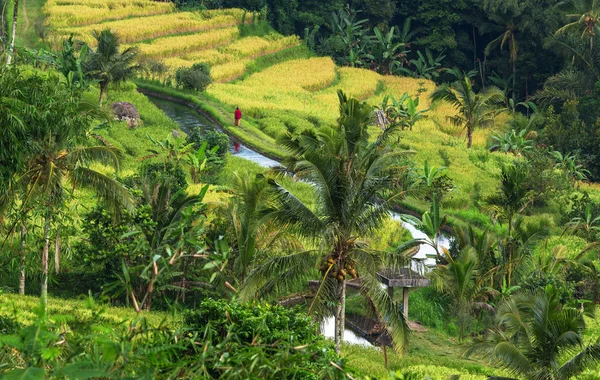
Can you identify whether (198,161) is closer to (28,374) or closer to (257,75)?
(28,374)

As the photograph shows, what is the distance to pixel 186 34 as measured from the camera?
58250mm

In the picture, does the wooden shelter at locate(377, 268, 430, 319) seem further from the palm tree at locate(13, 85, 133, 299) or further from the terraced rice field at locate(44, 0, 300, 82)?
the terraced rice field at locate(44, 0, 300, 82)

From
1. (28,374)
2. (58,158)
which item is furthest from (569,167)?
(28,374)

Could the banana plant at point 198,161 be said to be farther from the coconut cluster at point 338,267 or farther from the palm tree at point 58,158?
the coconut cluster at point 338,267

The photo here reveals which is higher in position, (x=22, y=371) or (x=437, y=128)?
(x=22, y=371)

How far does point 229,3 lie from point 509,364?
52.7 m

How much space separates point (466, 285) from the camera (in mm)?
23906

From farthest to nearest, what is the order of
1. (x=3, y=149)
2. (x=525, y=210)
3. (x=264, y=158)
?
(x=264, y=158)
(x=525, y=210)
(x=3, y=149)

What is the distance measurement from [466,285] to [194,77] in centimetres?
2677

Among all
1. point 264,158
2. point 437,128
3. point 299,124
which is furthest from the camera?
point 437,128

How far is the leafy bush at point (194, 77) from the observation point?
47.6 metres

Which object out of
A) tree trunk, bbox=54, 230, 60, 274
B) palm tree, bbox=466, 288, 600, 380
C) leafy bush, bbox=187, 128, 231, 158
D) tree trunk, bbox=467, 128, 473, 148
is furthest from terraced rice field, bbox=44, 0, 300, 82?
palm tree, bbox=466, 288, 600, 380

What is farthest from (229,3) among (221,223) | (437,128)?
(221,223)

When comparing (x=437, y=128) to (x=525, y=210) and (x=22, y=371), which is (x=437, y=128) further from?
(x=22, y=371)
